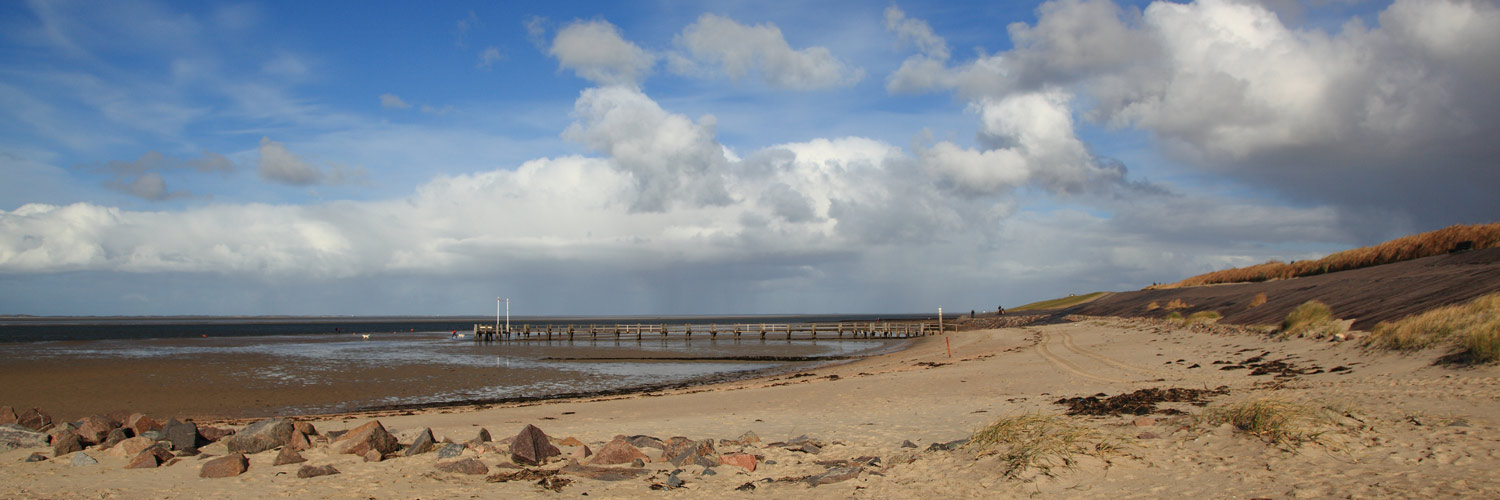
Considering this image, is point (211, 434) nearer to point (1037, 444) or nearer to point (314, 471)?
point (314, 471)

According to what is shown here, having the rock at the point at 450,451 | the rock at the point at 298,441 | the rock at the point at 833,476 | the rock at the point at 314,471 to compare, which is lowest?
the rock at the point at 833,476

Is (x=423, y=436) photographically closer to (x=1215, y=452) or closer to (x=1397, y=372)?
(x=1215, y=452)

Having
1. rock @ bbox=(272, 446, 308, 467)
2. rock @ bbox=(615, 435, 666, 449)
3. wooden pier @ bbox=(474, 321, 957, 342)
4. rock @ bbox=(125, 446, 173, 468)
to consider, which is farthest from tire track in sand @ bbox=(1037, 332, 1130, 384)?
wooden pier @ bbox=(474, 321, 957, 342)

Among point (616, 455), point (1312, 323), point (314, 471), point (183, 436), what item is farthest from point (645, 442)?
point (1312, 323)

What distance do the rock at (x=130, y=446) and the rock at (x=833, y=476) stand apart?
798 centimetres

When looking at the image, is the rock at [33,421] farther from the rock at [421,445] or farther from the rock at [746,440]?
the rock at [746,440]

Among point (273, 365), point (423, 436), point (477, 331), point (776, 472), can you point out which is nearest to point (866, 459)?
point (776, 472)

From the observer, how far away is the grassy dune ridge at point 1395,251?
28.8 meters

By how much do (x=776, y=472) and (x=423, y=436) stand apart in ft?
14.4

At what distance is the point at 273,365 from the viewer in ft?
111

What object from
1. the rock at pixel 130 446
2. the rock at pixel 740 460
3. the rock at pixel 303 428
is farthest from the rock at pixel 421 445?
the rock at pixel 740 460

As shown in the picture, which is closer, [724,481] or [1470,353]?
[724,481]

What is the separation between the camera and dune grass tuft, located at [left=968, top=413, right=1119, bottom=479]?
6812 millimetres

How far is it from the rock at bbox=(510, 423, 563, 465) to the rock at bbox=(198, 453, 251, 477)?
289cm
